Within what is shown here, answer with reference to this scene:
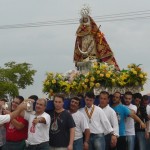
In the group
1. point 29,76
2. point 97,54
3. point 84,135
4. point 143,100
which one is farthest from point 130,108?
point 29,76

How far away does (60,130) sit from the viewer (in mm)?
7672

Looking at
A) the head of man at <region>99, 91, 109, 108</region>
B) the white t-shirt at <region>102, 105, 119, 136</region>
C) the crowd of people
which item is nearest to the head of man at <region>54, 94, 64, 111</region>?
the crowd of people

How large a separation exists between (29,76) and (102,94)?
37648 mm

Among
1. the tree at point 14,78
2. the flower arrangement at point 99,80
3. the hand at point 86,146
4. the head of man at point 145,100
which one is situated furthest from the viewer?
the tree at point 14,78

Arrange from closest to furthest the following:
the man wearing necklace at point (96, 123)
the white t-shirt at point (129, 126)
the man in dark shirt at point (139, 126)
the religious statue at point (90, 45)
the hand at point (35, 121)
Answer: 1. the hand at point (35, 121)
2. the man wearing necklace at point (96, 123)
3. the white t-shirt at point (129, 126)
4. the man in dark shirt at point (139, 126)
5. the religious statue at point (90, 45)

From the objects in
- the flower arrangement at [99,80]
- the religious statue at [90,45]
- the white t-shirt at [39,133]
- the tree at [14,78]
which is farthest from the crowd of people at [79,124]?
the tree at [14,78]

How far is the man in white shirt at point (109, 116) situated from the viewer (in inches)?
349

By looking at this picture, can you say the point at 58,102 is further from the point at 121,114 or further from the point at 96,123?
the point at 121,114

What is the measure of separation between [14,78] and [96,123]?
39.5 meters

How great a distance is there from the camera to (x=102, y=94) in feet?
29.7

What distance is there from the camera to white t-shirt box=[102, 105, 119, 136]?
8.95 m

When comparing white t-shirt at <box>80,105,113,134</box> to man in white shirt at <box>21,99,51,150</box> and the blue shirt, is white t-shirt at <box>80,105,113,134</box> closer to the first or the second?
the blue shirt

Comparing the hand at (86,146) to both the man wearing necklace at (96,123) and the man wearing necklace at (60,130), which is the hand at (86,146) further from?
the man wearing necklace at (60,130)

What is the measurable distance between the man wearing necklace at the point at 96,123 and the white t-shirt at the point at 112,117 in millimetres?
158
